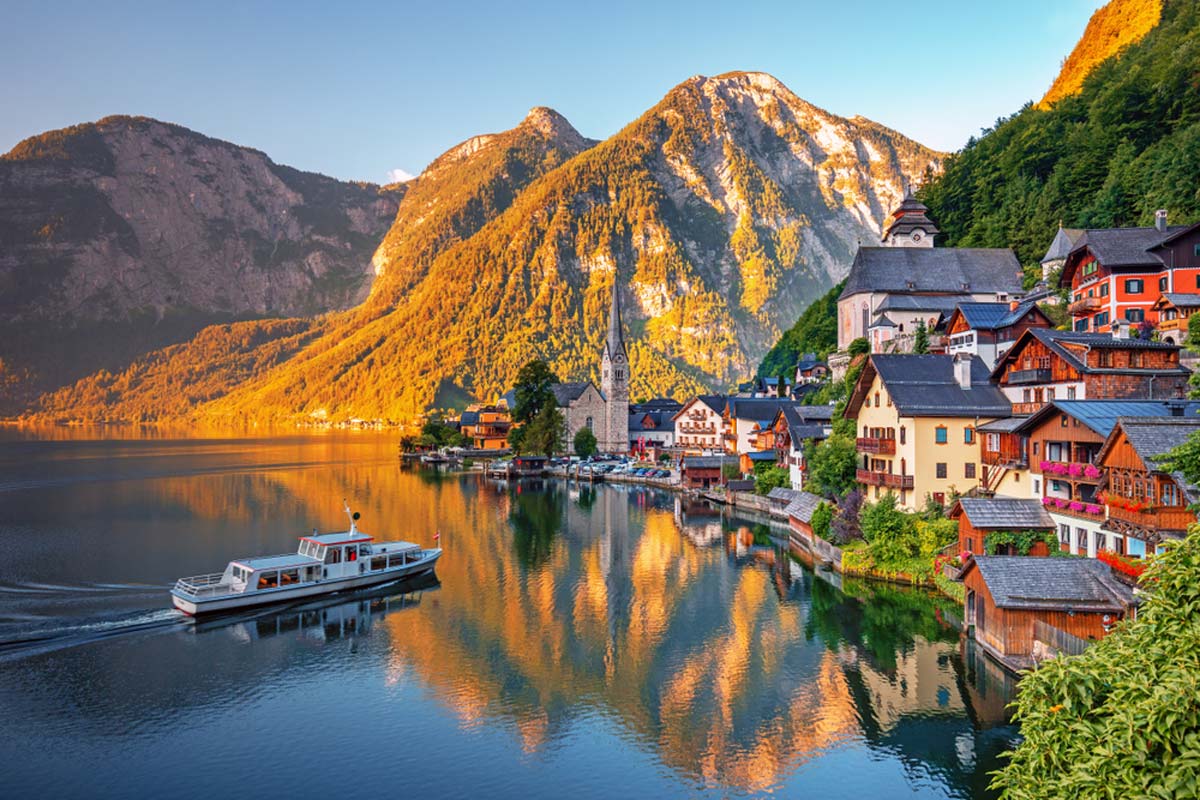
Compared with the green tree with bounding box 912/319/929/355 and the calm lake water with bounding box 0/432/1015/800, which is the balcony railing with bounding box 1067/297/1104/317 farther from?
the calm lake water with bounding box 0/432/1015/800

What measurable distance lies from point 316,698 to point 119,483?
8347 centimetres

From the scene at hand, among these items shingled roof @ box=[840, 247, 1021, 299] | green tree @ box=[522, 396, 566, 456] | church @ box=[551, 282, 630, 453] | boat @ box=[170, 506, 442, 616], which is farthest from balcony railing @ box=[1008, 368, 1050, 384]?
church @ box=[551, 282, 630, 453]

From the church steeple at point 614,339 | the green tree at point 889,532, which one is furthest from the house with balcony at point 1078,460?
the church steeple at point 614,339

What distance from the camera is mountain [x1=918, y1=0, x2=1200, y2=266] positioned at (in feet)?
237

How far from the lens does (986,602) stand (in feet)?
105

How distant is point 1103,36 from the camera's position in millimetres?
Result: 138125

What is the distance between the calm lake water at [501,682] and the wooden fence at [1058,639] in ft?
8.00

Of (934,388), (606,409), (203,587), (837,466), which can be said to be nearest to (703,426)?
(606,409)

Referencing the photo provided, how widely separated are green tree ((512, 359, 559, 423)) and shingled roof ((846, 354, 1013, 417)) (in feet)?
259

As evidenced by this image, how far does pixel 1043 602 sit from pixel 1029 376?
1965cm

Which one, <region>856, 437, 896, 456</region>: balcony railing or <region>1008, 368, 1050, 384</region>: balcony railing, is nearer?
<region>1008, 368, 1050, 384</region>: balcony railing

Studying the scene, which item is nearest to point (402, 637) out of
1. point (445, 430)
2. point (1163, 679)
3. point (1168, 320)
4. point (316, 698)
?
point (316, 698)

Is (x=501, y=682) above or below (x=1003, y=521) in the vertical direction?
below

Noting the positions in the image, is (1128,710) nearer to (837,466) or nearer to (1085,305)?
(837,466)
